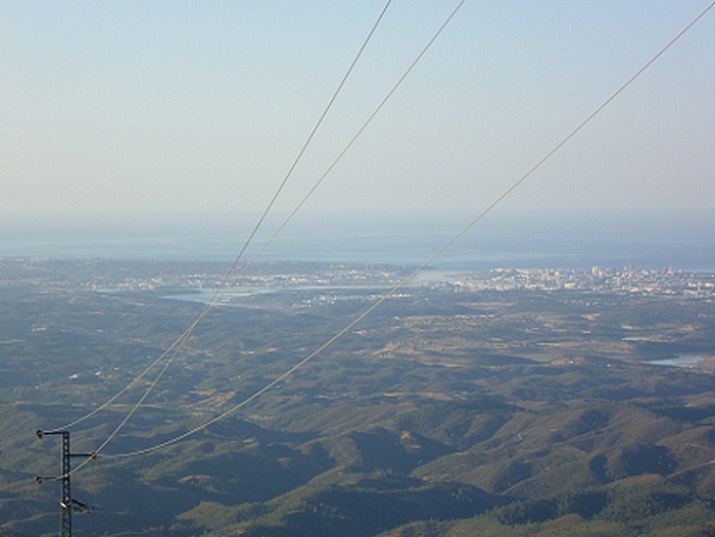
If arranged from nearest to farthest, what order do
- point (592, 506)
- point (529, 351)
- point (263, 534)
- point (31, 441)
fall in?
point (263, 534) < point (592, 506) < point (31, 441) < point (529, 351)

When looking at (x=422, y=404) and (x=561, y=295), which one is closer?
(x=422, y=404)

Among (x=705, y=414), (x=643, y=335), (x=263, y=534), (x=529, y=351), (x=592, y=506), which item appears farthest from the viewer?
(x=643, y=335)

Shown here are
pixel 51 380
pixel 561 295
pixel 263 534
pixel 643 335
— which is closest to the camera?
pixel 263 534

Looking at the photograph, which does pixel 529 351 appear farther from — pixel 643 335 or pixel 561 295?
pixel 561 295

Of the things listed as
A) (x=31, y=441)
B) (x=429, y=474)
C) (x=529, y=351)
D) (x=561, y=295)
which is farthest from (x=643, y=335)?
(x=31, y=441)

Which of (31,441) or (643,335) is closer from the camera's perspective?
(31,441)

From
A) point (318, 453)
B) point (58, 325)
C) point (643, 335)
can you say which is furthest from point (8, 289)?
point (318, 453)

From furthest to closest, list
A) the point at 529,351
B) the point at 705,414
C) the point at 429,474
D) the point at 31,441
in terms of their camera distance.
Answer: the point at 529,351, the point at 705,414, the point at 31,441, the point at 429,474

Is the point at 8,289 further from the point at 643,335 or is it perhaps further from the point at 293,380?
the point at 643,335
